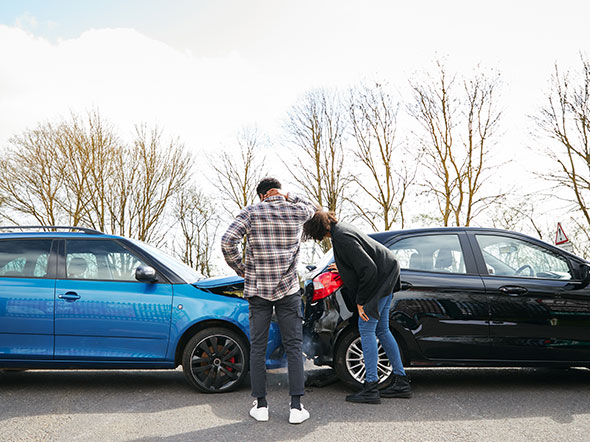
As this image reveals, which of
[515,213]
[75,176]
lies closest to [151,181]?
[75,176]

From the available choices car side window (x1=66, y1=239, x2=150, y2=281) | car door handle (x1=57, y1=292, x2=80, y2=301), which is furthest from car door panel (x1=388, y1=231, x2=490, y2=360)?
car door handle (x1=57, y1=292, x2=80, y2=301)

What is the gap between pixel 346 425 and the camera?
411 centimetres

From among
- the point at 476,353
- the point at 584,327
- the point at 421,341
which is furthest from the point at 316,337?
the point at 584,327

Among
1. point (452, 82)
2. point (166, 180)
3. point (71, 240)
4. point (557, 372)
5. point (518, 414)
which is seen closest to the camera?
point (518, 414)

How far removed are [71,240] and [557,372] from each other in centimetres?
583

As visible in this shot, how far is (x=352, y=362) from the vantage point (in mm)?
5109

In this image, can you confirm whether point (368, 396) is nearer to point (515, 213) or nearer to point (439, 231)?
point (439, 231)

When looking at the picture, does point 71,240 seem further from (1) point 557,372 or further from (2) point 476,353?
(1) point 557,372

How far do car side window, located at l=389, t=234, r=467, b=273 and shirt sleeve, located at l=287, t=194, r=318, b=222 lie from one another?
1.14 metres

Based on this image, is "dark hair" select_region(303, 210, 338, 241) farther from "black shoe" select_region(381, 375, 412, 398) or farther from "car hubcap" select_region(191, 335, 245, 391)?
"black shoe" select_region(381, 375, 412, 398)

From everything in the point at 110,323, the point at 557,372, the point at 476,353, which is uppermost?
the point at 110,323

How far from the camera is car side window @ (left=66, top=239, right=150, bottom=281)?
523 centimetres

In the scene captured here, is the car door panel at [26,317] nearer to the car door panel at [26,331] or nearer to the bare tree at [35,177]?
the car door panel at [26,331]

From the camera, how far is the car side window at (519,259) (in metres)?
5.38
